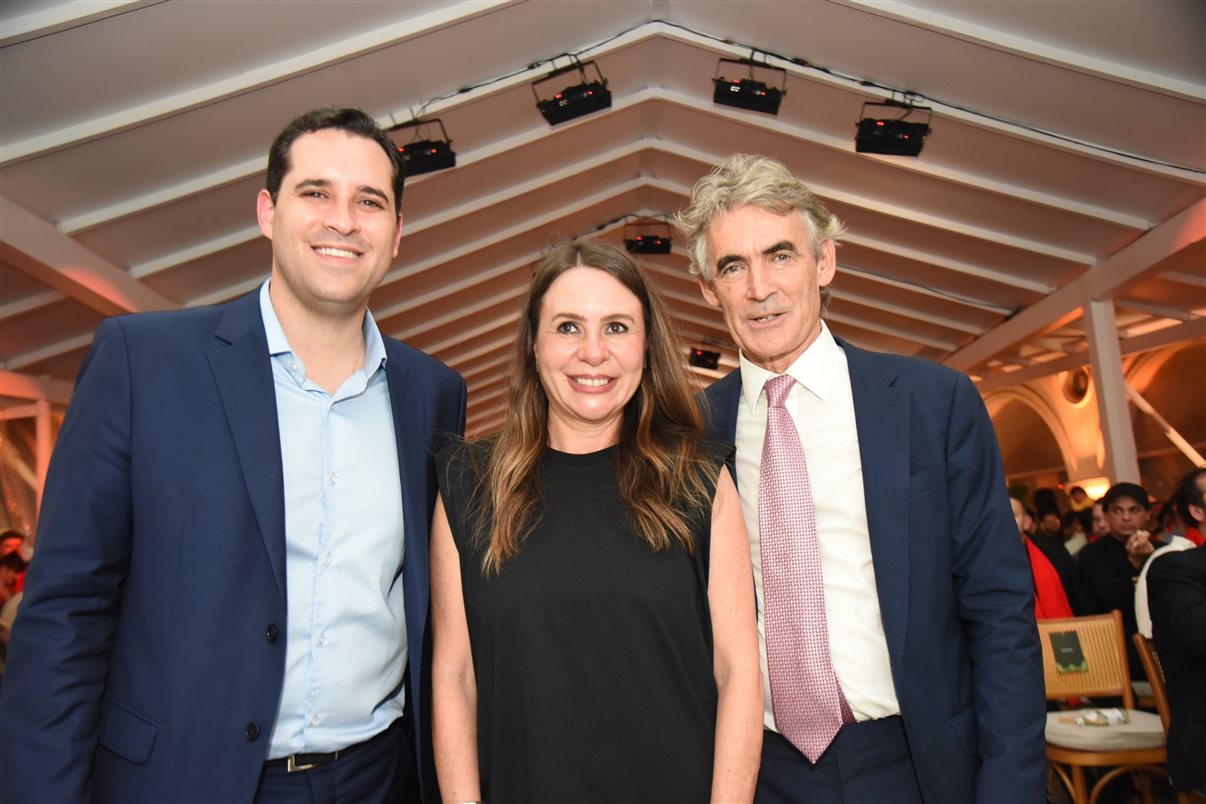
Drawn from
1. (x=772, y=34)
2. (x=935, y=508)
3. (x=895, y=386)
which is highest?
(x=772, y=34)

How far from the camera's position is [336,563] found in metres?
1.86

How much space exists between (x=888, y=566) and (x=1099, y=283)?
8.02m

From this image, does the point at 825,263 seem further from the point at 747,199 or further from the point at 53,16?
the point at 53,16

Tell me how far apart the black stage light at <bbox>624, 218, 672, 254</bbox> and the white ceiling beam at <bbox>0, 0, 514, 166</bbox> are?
4.09 meters

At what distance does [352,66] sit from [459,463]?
442cm

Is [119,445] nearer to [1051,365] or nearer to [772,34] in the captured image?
[772,34]

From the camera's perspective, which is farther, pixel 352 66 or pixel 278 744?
pixel 352 66

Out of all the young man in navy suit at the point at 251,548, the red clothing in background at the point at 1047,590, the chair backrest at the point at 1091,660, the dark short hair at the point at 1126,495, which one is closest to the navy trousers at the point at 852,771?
the young man in navy suit at the point at 251,548

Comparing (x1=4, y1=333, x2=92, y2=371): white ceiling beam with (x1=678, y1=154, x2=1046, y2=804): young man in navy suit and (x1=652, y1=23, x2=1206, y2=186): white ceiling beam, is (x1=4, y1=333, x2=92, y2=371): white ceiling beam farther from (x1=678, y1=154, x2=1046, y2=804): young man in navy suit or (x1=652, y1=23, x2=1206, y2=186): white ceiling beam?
(x1=678, y1=154, x2=1046, y2=804): young man in navy suit

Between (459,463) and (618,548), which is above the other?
(459,463)

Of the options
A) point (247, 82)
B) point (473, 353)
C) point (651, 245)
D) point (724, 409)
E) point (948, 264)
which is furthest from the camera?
point (473, 353)

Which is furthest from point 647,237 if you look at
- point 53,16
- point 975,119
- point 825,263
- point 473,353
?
point 825,263

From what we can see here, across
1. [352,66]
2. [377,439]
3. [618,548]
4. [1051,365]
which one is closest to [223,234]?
[352,66]

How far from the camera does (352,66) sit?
566 centimetres
